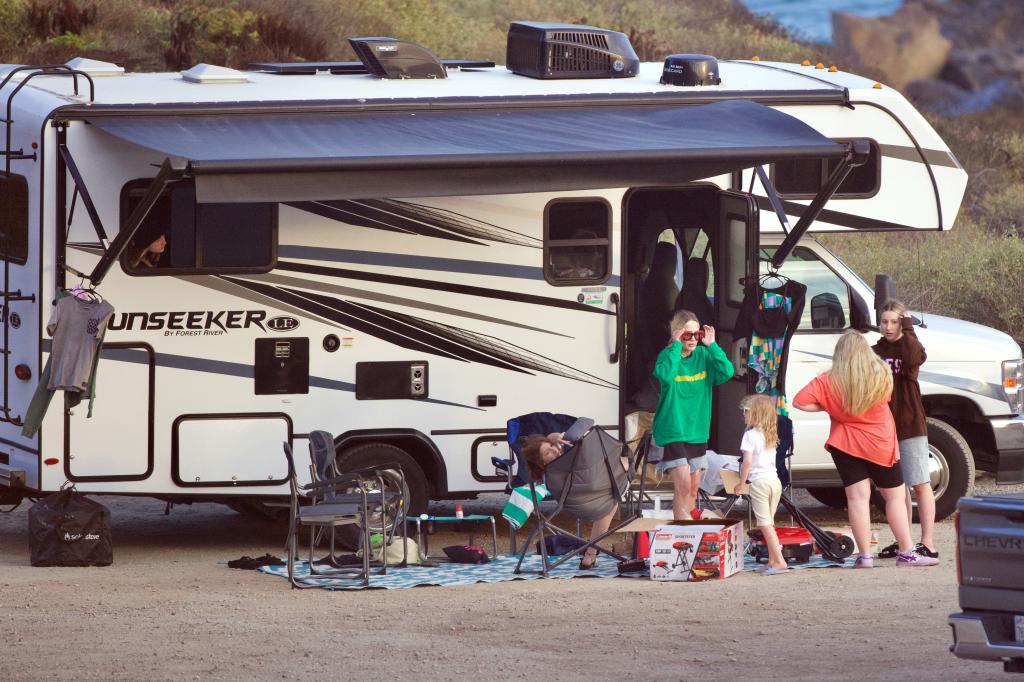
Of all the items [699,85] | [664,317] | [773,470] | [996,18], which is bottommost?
[773,470]

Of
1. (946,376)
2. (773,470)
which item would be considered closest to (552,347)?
(773,470)

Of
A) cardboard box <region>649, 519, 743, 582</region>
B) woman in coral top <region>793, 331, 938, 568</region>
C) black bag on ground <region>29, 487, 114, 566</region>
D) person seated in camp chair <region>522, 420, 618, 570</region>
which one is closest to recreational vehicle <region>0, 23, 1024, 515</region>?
black bag on ground <region>29, 487, 114, 566</region>

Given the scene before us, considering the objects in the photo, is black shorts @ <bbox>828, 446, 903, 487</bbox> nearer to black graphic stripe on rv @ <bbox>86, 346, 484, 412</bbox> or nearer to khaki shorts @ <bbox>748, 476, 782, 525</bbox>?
khaki shorts @ <bbox>748, 476, 782, 525</bbox>

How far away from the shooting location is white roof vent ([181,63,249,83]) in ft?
33.8

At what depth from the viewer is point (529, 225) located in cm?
1053

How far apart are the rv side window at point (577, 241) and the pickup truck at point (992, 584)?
454 centimetres

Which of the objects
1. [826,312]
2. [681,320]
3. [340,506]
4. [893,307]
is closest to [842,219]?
[826,312]

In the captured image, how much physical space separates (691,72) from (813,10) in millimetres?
29645

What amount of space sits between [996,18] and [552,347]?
72.8ft

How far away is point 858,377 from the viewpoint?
31.4 feet

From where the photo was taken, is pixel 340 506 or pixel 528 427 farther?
pixel 528 427

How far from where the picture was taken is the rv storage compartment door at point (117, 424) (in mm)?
9805

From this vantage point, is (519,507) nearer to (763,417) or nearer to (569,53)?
(763,417)

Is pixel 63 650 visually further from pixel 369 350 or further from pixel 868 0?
pixel 868 0
